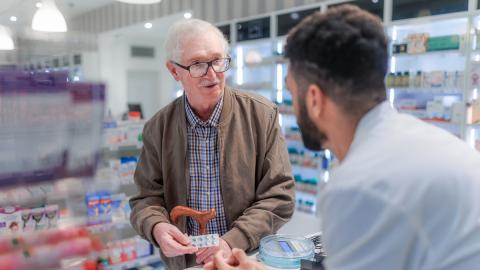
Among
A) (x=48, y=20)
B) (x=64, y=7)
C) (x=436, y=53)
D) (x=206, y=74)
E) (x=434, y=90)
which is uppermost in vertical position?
(x=64, y=7)

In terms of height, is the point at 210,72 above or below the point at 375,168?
above

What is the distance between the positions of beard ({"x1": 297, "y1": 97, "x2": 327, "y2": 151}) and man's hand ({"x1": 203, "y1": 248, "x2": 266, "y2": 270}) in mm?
382

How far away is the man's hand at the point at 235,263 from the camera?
3.74 feet

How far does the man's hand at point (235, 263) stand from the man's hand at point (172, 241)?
0.23 meters

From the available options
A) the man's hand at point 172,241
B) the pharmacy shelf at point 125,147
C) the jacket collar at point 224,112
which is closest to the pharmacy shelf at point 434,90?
the pharmacy shelf at point 125,147

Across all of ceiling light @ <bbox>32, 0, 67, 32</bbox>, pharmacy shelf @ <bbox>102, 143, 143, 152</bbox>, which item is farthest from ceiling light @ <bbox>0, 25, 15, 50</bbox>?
ceiling light @ <bbox>32, 0, 67, 32</bbox>

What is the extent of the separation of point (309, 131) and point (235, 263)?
0.47 metres

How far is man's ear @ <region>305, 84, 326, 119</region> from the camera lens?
0.95 m

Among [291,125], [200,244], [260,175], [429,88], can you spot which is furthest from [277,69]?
[200,244]

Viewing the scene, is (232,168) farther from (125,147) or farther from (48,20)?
(48,20)

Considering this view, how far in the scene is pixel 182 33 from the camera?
5.31 feet

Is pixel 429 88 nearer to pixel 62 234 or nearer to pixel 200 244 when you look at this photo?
pixel 200 244

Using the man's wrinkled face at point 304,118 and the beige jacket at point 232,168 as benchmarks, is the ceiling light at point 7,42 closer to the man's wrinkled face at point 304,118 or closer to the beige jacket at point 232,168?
the man's wrinkled face at point 304,118

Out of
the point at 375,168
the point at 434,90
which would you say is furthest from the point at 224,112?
the point at 434,90
